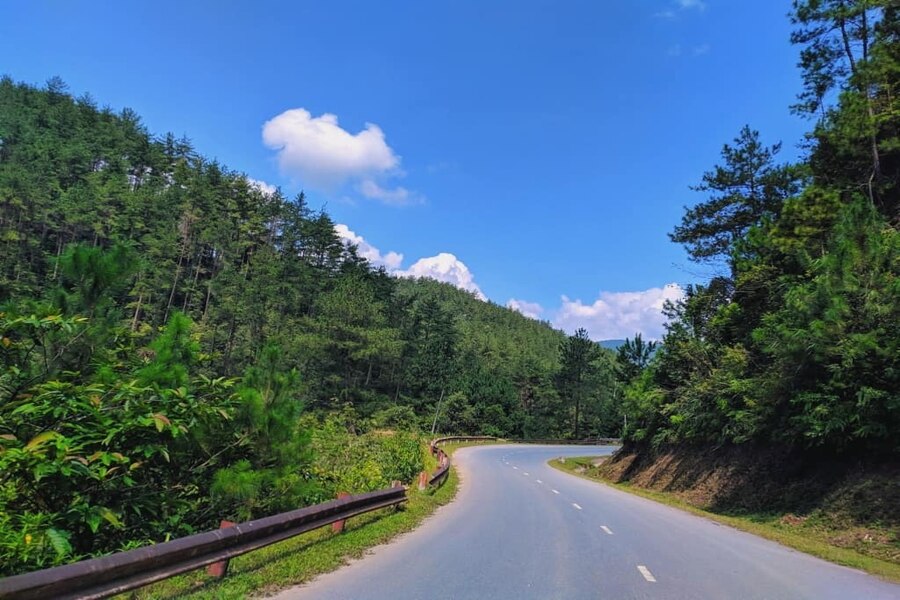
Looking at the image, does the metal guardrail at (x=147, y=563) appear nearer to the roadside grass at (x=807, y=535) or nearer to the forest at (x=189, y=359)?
the forest at (x=189, y=359)

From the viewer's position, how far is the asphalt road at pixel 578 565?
6738mm

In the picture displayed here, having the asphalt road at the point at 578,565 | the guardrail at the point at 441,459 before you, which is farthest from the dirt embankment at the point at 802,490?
the guardrail at the point at 441,459

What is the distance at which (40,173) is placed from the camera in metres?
69.7

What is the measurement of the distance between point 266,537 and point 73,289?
4.09 metres

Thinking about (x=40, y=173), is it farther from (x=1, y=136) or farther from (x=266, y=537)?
(x=266, y=537)

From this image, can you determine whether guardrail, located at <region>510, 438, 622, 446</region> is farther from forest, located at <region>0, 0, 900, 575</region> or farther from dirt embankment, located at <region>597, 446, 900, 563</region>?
dirt embankment, located at <region>597, 446, 900, 563</region>

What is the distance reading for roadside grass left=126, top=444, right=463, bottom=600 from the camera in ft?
18.9

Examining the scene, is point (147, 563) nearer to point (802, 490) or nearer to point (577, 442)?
point (802, 490)

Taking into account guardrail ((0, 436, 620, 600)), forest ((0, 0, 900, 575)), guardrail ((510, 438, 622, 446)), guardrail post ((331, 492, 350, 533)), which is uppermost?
forest ((0, 0, 900, 575))

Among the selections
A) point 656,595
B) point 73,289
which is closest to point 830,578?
point 656,595

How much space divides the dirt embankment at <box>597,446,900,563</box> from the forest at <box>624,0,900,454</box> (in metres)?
0.57

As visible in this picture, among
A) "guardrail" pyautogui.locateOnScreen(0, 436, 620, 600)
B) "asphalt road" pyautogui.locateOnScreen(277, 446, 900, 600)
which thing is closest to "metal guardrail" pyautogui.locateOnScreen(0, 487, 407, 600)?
"guardrail" pyautogui.locateOnScreen(0, 436, 620, 600)

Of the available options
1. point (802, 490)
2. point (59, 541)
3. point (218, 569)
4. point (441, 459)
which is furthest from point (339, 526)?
point (441, 459)

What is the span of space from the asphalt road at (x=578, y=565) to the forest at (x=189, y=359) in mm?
2146
